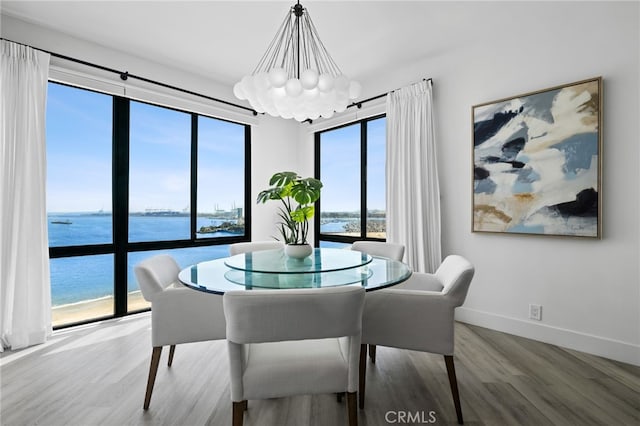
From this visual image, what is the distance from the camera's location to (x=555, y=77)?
7.86ft

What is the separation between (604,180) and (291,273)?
235cm

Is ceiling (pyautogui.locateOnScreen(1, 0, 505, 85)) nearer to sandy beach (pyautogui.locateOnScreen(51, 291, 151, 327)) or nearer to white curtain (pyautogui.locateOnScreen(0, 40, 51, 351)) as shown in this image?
white curtain (pyautogui.locateOnScreen(0, 40, 51, 351))

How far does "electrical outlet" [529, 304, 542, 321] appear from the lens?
2492 mm

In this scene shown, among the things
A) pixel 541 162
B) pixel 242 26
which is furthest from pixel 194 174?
pixel 541 162

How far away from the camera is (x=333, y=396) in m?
1.73

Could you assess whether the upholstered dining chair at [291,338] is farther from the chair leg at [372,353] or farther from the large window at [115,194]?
the large window at [115,194]

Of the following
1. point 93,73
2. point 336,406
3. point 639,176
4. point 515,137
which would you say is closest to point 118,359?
point 336,406

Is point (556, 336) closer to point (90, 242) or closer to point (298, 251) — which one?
point (298, 251)

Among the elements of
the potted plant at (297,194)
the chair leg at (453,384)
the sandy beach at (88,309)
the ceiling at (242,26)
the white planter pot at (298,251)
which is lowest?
the sandy beach at (88,309)

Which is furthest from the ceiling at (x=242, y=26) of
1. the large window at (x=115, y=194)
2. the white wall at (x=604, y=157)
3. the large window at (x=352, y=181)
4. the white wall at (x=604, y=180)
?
the large window at (x=352, y=181)

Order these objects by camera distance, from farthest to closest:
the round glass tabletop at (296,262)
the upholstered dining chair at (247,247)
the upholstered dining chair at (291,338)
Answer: the upholstered dining chair at (247,247), the round glass tabletop at (296,262), the upholstered dining chair at (291,338)

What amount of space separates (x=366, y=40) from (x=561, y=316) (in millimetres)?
2883

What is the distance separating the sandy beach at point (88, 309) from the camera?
2.96 metres

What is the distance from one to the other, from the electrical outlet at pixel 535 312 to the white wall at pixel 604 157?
4cm
